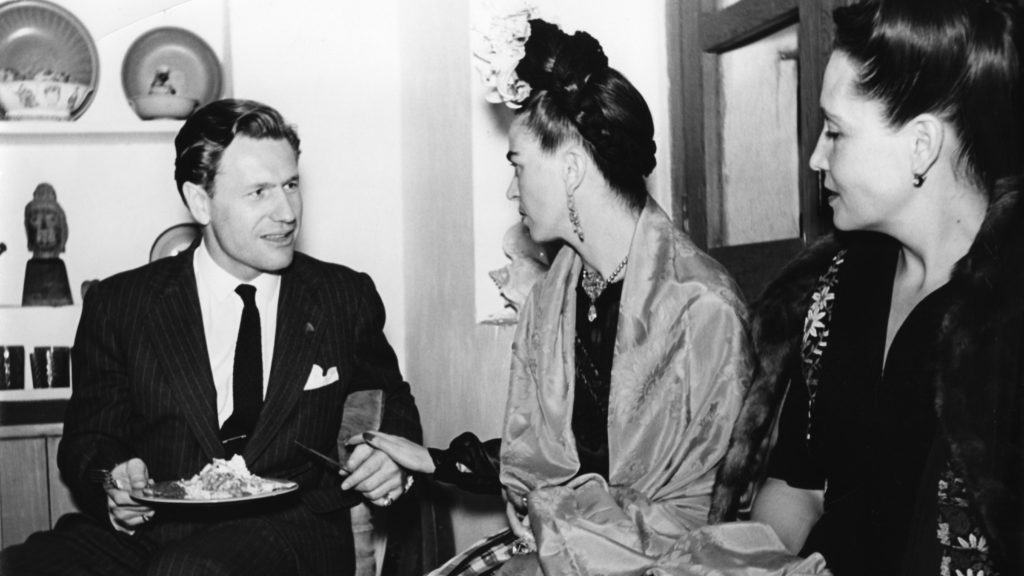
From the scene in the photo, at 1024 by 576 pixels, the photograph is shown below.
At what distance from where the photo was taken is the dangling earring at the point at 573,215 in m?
1.96

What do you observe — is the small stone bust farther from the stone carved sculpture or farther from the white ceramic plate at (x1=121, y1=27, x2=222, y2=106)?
the white ceramic plate at (x1=121, y1=27, x2=222, y2=106)

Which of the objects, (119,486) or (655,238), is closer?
(655,238)

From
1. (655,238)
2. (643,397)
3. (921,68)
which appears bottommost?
(643,397)

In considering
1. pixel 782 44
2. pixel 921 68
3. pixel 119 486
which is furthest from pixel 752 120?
pixel 119 486

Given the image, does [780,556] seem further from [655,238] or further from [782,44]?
[782,44]

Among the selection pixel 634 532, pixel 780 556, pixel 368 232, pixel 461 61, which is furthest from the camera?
pixel 368 232

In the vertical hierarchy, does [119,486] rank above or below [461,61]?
below

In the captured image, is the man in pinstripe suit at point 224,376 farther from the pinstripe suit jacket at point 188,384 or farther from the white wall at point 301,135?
the white wall at point 301,135

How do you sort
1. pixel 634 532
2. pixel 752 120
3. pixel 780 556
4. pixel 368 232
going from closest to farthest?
pixel 780 556
pixel 634 532
pixel 752 120
pixel 368 232

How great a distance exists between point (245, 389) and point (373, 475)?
359 mm

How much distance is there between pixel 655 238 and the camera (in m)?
1.87

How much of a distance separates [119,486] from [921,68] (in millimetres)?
1672

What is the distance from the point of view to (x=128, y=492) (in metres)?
2.05

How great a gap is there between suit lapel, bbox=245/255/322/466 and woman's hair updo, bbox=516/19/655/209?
70 centimetres
